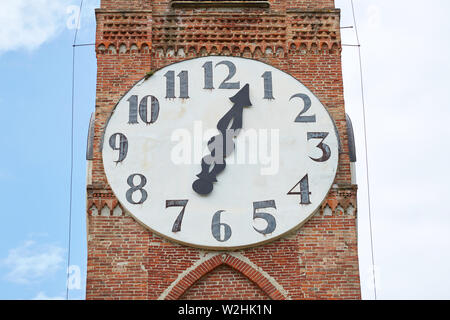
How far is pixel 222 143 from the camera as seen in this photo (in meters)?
17.2

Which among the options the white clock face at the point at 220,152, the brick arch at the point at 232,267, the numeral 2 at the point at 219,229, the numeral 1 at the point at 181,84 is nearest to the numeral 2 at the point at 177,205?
the white clock face at the point at 220,152

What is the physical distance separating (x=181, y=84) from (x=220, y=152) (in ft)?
4.48

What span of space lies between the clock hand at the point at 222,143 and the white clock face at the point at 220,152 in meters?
0.02

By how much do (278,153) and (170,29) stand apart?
9.38ft

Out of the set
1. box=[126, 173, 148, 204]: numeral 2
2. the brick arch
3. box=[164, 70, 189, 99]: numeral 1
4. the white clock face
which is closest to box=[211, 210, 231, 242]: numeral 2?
the white clock face

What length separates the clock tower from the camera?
16484 millimetres

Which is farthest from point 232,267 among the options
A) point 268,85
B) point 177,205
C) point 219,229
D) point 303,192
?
point 268,85

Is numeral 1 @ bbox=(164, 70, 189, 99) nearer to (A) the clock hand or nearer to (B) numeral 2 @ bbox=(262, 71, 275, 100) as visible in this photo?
(A) the clock hand

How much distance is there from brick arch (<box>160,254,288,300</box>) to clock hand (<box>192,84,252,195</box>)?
3.47 ft

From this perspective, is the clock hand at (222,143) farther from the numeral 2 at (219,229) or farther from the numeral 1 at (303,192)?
the numeral 1 at (303,192)

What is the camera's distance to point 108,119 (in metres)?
17.4

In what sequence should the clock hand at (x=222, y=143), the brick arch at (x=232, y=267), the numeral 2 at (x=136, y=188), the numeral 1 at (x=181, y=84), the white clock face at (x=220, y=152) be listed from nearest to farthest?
the brick arch at (x=232, y=267), the white clock face at (x=220, y=152), the numeral 2 at (x=136, y=188), the clock hand at (x=222, y=143), the numeral 1 at (x=181, y=84)

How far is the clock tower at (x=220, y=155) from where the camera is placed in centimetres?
1648
